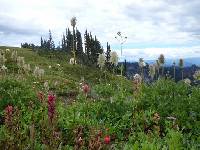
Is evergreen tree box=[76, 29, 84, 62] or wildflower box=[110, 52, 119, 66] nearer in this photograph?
wildflower box=[110, 52, 119, 66]

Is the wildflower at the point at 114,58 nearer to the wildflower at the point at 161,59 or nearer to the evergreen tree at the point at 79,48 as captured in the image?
the wildflower at the point at 161,59

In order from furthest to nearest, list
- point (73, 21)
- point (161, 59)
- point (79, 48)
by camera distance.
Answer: point (79, 48) → point (73, 21) → point (161, 59)

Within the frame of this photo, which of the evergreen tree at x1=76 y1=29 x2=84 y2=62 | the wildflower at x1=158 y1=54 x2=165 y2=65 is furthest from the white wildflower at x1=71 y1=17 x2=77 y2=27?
the evergreen tree at x1=76 y1=29 x2=84 y2=62

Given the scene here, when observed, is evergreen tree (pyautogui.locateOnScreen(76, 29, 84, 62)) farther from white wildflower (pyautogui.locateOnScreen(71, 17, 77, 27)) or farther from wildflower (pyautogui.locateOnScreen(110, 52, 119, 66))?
wildflower (pyautogui.locateOnScreen(110, 52, 119, 66))

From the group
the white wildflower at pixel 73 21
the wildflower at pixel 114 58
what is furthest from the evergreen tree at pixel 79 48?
the wildflower at pixel 114 58

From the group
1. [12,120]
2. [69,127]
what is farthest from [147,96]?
[12,120]

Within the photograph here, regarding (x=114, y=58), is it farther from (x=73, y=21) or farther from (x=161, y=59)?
(x=73, y=21)

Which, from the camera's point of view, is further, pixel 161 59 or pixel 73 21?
pixel 73 21

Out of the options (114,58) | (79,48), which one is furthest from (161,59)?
(79,48)

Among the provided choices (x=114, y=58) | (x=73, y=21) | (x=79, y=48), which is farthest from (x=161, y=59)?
(x=79, y=48)

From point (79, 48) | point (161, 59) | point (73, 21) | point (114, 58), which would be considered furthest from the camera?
point (79, 48)

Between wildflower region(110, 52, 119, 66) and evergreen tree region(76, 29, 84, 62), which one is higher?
evergreen tree region(76, 29, 84, 62)

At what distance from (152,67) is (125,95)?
37.4 ft

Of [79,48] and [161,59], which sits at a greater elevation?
[79,48]
